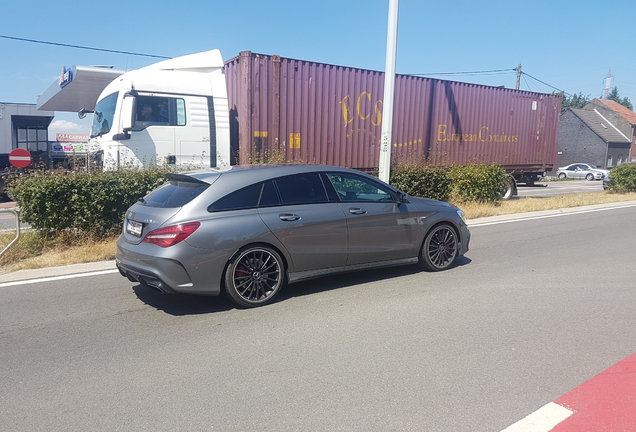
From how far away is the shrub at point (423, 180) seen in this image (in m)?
12.0

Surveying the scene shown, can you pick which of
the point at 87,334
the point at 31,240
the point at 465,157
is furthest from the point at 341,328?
the point at 465,157

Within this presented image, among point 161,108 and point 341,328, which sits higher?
point 161,108

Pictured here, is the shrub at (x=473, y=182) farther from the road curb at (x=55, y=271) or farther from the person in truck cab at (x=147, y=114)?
the road curb at (x=55, y=271)

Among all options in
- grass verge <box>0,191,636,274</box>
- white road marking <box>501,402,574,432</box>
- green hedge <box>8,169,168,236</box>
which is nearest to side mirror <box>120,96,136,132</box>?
green hedge <box>8,169,168,236</box>

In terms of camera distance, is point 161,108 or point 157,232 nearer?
point 157,232

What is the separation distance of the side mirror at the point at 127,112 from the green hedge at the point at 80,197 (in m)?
1.31

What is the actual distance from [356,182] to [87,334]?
11.0ft

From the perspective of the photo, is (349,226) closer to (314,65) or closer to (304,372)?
(304,372)

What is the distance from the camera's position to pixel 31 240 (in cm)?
754

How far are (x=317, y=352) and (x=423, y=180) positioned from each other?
8938 millimetres

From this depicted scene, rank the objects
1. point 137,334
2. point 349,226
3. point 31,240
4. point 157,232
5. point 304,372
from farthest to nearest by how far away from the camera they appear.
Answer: point 31,240, point 349,226, point 157,232, point 137,334, point 304,372

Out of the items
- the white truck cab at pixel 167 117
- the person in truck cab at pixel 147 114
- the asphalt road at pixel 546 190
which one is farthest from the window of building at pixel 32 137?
the asphalt road at pixel 546 190

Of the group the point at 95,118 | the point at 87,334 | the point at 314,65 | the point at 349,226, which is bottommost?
the point at 87,334

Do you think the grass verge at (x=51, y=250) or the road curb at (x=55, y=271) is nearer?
the road curb at (x=55, y=271)
